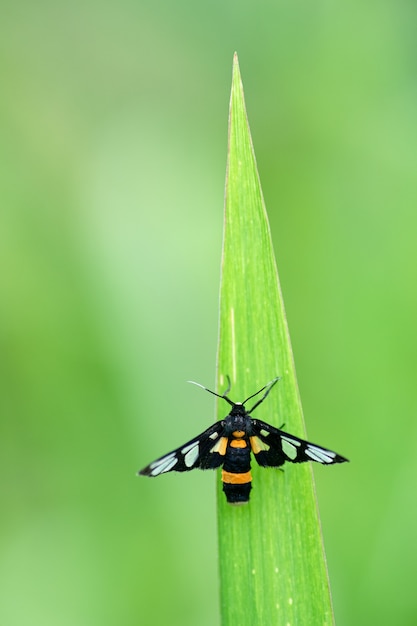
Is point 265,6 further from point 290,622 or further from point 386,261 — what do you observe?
point 290,622

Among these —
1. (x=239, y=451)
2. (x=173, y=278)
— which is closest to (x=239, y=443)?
(x=239, y=451)

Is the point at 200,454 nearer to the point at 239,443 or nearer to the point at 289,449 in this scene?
the point at 239,443

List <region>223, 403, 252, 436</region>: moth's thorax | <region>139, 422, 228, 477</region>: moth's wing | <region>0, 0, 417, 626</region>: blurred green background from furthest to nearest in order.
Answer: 1. <region>0, 0, 417, 626</region>: blurred green background
2. <region>139, 422, 228, 477</region>: moth's wing
3. <region>223, 403, 252, 436</region>: moth's thorax

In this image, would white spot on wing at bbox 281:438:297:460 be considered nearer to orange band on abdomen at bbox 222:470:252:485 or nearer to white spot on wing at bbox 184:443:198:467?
orange band on abdomen at bbox 222:470:252:485

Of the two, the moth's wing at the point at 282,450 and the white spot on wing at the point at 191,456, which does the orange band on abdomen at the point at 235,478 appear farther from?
the white spot on wing at the point at 191,456

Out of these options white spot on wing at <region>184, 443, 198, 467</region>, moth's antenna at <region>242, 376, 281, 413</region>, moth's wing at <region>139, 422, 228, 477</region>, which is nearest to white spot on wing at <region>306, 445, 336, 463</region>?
moth's antenna at <region>242, 376, 281, 413</region>

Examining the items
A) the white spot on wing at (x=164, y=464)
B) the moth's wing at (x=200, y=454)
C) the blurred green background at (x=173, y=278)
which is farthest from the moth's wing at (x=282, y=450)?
the blurred green background at (x=173, y=278)
